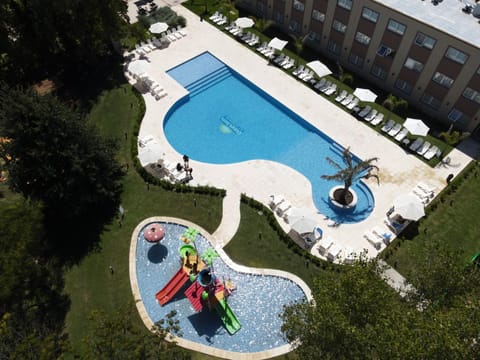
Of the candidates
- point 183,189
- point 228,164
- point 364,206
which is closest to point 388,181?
point 364,206

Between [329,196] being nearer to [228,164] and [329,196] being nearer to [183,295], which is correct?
[228,164]

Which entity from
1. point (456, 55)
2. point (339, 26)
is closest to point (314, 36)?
point (339, 26)

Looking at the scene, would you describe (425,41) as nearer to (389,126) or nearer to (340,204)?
(389,126)

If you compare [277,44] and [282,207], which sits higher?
[277,44]

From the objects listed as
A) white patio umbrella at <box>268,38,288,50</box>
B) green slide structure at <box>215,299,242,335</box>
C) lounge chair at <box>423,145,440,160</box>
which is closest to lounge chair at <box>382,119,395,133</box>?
lounge chair at <box>423,145,440,160</box>

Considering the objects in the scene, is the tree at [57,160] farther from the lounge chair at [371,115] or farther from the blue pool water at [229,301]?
the lounge chair at [371,115]

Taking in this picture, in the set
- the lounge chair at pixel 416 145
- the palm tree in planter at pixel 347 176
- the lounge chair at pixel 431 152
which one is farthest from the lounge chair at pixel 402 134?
the palm tree in planter at pixel 347 176

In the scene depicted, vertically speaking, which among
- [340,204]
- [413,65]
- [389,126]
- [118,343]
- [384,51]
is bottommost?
[340,204]
